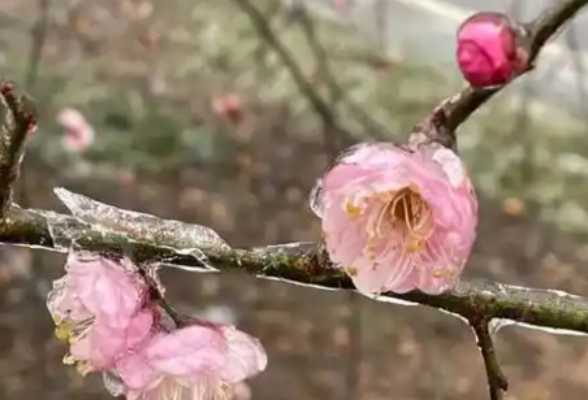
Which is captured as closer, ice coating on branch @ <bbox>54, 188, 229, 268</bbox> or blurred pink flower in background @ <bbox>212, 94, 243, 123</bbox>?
ice coating on branch @ <bbox>54, 188, 229, 268</bbox>

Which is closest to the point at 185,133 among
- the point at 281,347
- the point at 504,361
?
the point at 281,347

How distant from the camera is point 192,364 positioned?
55cm

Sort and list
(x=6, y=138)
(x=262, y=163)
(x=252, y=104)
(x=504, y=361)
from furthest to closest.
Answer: (x=252, y=104)
(x=262, y=163)
(x=504, y=361)
(x=6, y=138)

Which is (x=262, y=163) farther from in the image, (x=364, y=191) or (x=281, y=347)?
(x=364, y=191)

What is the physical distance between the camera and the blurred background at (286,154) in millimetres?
2178

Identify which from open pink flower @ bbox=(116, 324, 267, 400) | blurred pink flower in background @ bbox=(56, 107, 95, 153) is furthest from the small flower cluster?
blurred pink flower in background @ bbox=(56, 107, 95, 153)

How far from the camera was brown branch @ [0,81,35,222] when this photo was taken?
0.45m

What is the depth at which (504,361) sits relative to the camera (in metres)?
2.20

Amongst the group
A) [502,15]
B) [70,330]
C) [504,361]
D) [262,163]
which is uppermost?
[502,15]

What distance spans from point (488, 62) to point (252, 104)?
7.89 feet

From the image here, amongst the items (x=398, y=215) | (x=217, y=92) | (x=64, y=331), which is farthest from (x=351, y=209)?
(x=217, y=92)

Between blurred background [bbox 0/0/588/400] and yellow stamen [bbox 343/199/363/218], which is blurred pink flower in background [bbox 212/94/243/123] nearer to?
blurred background [bbox 0/0/588/400]

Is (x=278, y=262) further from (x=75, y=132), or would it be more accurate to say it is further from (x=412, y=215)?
(x=75, y=132)

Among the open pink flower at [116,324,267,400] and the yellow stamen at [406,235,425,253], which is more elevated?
the yellow stamen at [406,235,425,253]
